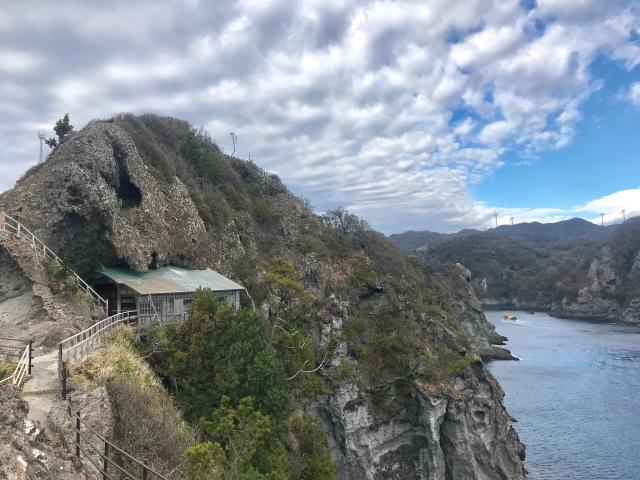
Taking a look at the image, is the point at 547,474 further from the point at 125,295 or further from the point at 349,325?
the point at 125,295

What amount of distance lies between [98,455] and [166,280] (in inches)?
734

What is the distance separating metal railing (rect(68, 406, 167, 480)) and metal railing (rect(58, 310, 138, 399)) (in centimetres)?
168

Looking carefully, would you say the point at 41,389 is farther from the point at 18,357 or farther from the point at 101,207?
the point at 101,207

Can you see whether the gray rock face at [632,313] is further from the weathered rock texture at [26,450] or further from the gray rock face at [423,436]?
the weathered rock texture at [26,450]

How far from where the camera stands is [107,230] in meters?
28.5

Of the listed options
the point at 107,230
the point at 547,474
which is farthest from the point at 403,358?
the point at 107,230

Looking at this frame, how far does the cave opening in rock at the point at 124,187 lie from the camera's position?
34.1 metres

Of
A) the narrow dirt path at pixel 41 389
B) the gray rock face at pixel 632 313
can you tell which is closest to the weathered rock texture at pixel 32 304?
the narrow dirt path at pixel 41 389

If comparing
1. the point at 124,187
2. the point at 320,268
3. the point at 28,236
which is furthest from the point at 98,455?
the point at 320,268

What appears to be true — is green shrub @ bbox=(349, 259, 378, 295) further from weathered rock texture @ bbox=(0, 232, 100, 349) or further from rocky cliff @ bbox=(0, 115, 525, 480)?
weathered rock texture @ bbox=(0, 232, 100, 349)

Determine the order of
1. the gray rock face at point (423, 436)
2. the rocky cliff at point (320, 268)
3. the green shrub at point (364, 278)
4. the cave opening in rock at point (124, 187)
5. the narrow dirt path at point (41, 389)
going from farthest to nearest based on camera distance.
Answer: the green shrub at point (364, 278)
the gray rock face at point (423, 436)
the cave opening in rock at point (124, 187)
the rocky cliff at point (320, 268)
the narrow dirt path at point (41, 389)

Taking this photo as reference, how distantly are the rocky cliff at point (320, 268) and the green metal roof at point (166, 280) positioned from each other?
920mm

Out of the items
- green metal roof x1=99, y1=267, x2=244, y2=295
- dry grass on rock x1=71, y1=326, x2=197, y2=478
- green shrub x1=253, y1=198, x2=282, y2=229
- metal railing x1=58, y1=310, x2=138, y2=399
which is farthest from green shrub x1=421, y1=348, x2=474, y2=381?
dry grass on rock x1=71, y1=326, x2=197, y2=478

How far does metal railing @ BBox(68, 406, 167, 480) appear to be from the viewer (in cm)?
1181
